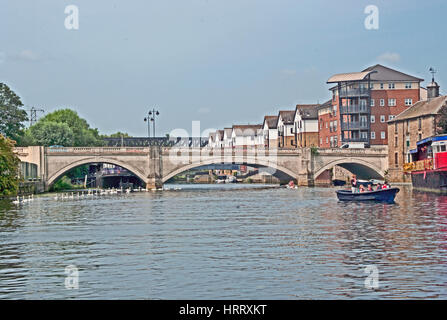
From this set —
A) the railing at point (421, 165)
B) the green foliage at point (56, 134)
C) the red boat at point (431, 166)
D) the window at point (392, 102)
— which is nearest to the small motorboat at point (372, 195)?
the red boat at point (431, 166)

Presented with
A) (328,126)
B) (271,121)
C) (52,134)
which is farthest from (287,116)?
(52,134)

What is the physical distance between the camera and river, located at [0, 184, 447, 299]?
23500 mm

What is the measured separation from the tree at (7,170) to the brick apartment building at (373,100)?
64.6 m

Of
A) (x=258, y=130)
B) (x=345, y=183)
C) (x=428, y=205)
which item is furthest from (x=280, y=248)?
(x=258, y=130)

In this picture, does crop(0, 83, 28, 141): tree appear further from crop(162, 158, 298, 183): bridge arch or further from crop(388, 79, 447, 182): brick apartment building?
crop(388, 79, 447, 182): brick apartment building

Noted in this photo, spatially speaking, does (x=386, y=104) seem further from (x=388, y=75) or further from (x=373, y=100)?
(x=388, y=75)

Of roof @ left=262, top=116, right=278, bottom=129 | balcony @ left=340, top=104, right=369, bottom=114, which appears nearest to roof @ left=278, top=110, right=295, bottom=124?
roof @ left=262, top=116, right=278, bottom=129

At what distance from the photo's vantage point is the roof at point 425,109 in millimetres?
99125

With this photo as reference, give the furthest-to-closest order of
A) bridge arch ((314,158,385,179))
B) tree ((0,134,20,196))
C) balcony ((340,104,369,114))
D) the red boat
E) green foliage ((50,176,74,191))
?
balcony ((340,104,369,114)), bridge arch ((314,158,385,179)), green foliage ((50,176,74,191)), tree ((0,134,20,196)), the red boat

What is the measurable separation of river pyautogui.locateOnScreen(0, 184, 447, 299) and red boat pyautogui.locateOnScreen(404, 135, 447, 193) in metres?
19.1

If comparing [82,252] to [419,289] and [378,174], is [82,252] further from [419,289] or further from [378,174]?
[378,174]

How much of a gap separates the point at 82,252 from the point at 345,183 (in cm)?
9374

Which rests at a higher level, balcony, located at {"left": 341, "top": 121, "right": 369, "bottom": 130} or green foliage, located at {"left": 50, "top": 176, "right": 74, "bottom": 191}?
balcony, located at {"left": 341, "top": 121, "right": 369, "bottom": 130}

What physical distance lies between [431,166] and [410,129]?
94.6 feet
